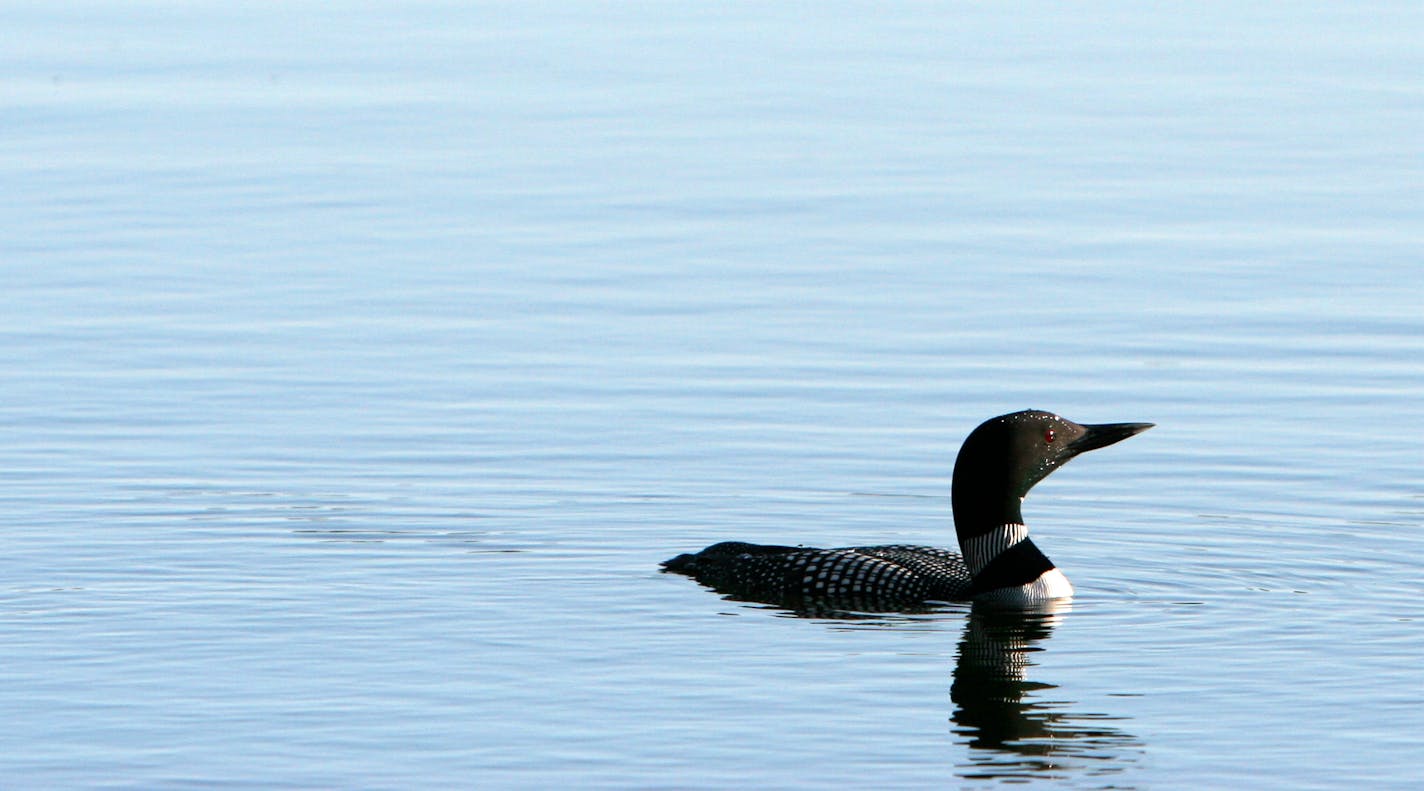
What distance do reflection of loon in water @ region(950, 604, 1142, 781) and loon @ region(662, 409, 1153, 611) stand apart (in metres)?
0.51

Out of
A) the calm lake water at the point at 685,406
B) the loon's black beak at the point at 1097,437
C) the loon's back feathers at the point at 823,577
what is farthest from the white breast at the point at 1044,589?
the loon's black beak at the point at 1097,437

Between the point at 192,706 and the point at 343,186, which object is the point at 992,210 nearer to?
the point at 343,186

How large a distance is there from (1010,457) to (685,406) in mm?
3120

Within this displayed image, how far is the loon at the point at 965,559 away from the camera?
10453mm

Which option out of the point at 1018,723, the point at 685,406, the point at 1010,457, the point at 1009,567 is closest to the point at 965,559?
the point at 1009,567

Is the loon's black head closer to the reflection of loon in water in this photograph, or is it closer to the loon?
the loon

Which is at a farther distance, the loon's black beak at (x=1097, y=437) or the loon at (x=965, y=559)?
the loon's black beak at (x=1097, y=437)

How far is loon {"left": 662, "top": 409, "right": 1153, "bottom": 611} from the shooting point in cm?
1045

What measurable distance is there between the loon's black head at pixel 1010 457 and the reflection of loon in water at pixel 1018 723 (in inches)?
31.6

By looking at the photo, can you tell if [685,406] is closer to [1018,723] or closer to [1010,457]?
[1010,457]

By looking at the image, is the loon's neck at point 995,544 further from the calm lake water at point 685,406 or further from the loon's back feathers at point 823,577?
the calm lake water at point 685,406

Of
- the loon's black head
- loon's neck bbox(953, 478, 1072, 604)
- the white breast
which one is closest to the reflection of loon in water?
the white breast

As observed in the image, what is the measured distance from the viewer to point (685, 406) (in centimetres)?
1368

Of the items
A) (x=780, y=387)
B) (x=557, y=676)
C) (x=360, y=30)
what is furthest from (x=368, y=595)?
(x=360, y=30)
